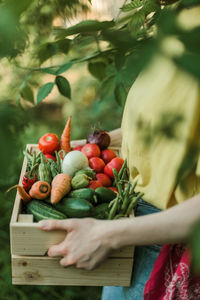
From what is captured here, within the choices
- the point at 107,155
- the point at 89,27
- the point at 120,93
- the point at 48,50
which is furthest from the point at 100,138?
the point at 89,27

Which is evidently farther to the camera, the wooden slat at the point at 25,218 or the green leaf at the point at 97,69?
the green leaf at the point at 97,69

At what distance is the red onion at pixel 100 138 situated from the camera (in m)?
1.46

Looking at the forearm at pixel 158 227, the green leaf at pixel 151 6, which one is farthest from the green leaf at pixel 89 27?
the forearm at pixel 158 227

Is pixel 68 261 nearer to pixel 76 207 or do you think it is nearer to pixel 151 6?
pixel 76 207

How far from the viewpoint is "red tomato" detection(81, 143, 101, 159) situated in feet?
4.53

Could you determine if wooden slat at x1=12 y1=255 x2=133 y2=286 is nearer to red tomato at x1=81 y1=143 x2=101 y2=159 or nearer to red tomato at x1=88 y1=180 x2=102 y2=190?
red tomato at x1=88 y1=180 x2=102 y2=190

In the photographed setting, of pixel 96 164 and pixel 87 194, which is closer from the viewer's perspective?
pixel 87 194

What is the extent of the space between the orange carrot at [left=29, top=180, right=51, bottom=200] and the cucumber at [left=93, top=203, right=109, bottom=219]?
15 centimetres

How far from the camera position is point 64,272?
3.56 ft

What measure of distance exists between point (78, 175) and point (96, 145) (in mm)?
266

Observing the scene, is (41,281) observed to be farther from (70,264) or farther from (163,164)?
(163,164)

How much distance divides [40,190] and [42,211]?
67mm

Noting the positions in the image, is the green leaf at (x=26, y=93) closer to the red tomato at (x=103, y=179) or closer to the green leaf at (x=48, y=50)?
the green leaf at (x=48, y=50)

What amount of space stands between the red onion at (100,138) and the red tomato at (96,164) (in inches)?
4.4
